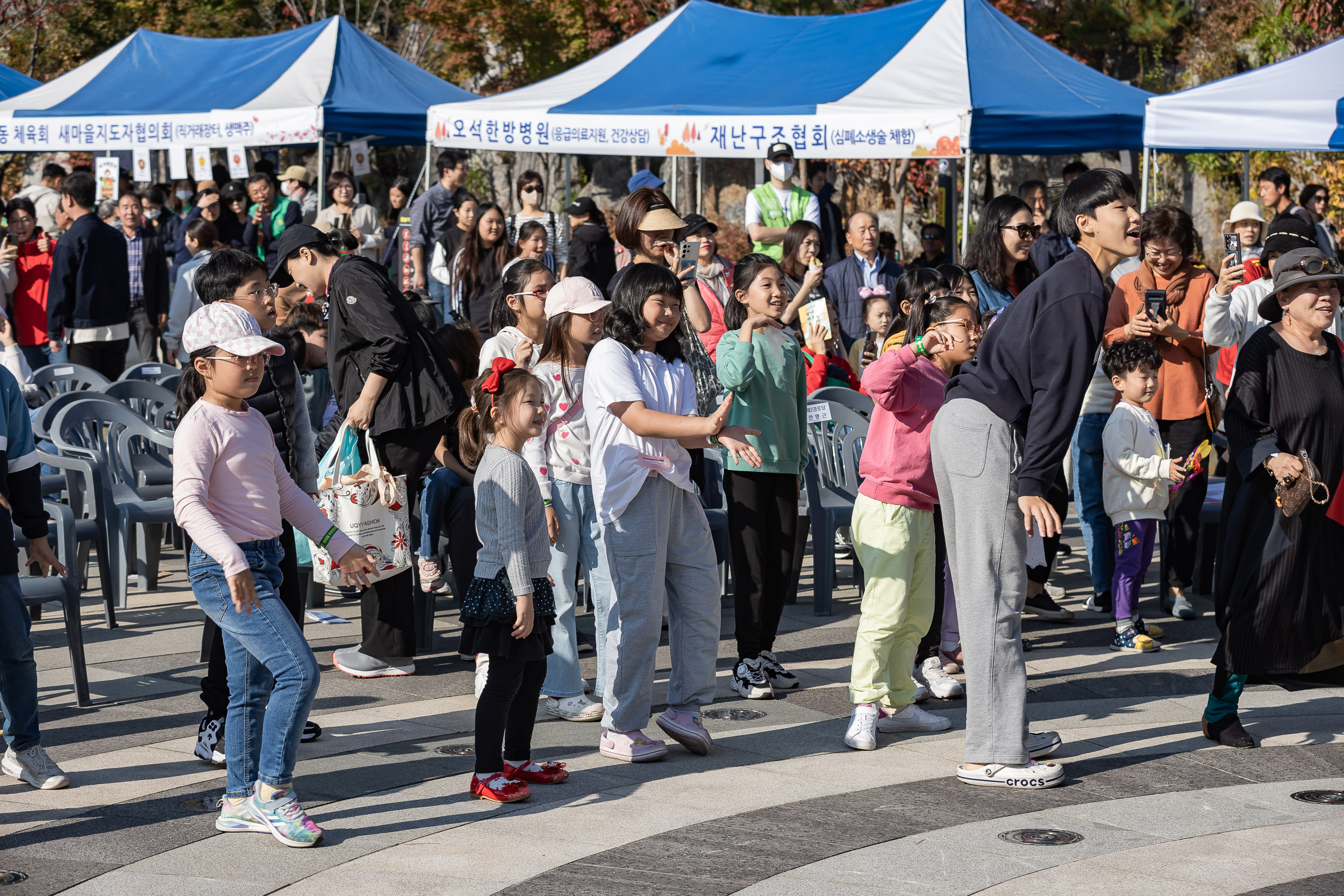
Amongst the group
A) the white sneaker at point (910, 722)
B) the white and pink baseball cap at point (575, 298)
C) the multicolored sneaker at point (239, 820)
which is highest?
the white and pink baseball cap at point (575, 298)

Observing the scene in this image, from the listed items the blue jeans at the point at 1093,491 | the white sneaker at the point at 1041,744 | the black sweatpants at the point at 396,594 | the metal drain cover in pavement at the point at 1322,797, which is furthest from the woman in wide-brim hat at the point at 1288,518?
the black sweatpants at the point at 396,594

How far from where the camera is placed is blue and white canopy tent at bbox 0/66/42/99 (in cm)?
1931

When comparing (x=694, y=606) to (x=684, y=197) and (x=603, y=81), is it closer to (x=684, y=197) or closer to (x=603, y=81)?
(x=603, y=81)

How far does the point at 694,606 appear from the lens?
5.44 meters

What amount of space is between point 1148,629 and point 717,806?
11.1 ft

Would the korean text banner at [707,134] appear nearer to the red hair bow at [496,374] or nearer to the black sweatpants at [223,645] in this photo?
the red hair bow at [496,374]

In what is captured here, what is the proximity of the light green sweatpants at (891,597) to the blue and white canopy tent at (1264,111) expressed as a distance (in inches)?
233

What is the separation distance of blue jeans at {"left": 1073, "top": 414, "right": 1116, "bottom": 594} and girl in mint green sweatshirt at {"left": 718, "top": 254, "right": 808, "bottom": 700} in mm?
2172

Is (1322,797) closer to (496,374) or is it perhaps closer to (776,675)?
(776,675)

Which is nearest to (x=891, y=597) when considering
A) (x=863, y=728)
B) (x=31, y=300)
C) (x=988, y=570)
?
(x=863, y=728)

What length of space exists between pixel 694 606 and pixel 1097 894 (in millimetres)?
1863

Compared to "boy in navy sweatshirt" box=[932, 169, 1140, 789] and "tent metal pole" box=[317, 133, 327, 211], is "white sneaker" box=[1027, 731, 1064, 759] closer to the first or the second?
"boy in navy sweatshirt" box=[932, 169, 1140, 789]

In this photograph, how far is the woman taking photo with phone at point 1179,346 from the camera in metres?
7.58

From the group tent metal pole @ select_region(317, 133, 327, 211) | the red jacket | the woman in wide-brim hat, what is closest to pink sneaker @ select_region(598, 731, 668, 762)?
the woman in wide-brim hat
